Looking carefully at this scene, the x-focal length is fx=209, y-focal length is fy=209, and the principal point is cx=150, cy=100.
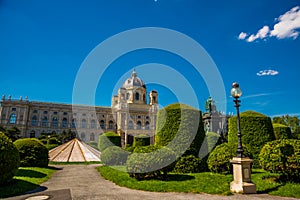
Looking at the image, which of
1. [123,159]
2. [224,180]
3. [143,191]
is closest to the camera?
[143,191]

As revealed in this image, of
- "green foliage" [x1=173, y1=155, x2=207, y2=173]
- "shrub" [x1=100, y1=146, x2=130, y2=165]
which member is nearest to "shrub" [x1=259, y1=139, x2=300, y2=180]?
"green foliage" [x1=173, y1=155, x2=207, y2=173]

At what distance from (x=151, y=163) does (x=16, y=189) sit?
4550mm

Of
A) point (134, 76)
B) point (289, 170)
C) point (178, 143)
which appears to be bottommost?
point (289, 170)

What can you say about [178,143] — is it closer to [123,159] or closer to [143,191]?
[143,191]

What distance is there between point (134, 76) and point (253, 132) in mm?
59419

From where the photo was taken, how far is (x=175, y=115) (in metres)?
10.6

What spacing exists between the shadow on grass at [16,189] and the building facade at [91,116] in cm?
5122

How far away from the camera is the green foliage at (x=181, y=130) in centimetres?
1000

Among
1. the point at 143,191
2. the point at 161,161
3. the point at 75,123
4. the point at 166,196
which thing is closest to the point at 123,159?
the point at 161,161

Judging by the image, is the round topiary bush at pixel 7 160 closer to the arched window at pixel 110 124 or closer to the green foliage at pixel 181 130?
the green foliage at pixel 181 130

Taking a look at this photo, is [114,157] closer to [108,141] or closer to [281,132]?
[108,141]

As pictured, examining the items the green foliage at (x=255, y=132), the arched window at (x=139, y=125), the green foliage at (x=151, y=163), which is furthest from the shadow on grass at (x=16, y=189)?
the arched window at (x=139, y=125)

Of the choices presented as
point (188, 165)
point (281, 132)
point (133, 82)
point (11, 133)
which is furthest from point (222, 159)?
point (133, 82)

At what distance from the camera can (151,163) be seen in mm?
8008
